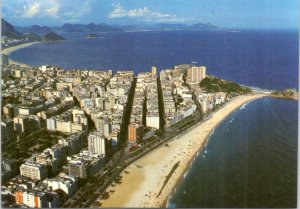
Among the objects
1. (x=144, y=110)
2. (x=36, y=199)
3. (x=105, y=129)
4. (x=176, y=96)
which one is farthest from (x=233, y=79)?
(x=36, y=199)

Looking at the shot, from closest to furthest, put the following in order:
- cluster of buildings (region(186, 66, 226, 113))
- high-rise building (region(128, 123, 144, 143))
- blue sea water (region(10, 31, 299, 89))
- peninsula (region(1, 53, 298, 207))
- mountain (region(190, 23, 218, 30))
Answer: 1. peninsula (region(1, 53, 298, 207))
2. high-rise building (region(128, 123, 144, 143))
3. mountain (region(190, 23, 218, 30))
4. blue sea water (region(10, 31, 299, 89))
5. cluster of buildings (region(186, 66, 226, 113))

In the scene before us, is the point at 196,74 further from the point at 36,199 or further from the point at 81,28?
the point at 36,199

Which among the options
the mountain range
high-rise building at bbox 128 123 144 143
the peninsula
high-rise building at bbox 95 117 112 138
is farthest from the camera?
the mountain range

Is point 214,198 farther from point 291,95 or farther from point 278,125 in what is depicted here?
point 291,95

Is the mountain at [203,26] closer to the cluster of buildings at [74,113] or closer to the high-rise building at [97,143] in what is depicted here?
the cluster of buildings at [74,113]

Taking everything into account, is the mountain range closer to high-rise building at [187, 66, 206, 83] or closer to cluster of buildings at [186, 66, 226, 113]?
cluster of buildings at [186, 66, 226, 113]

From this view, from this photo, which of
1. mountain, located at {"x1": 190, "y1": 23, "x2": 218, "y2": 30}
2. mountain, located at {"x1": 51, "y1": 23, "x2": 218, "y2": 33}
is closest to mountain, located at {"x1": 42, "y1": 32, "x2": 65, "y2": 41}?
mountain, located at {"x1": 51, "y1": 23, "x2": 218, "y2": 33}

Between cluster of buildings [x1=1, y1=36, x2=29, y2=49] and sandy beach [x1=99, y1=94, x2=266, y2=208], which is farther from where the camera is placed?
cluster of buildings [x1=1, y1=36, x2=29, y2=49]

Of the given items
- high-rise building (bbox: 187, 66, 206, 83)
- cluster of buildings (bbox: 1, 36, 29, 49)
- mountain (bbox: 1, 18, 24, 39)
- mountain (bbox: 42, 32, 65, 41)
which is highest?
mountain (bbox: 1, 18, 24, 39)

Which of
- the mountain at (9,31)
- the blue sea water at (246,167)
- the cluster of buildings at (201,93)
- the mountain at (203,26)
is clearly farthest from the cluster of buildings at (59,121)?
the mountain at (203,26)
